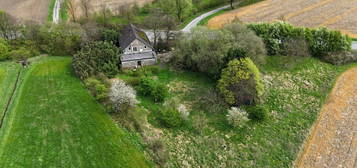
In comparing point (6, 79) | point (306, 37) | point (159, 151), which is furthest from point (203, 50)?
point (6, 79)

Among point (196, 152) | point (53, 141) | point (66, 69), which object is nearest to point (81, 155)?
point (53, 141)

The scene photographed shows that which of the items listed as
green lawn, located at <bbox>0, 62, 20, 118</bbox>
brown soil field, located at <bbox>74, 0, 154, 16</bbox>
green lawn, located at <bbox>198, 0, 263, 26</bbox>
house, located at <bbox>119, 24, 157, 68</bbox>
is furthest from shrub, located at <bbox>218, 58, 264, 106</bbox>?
brown soil field, located at <bbox>74, 0, 154, 16</bbox>

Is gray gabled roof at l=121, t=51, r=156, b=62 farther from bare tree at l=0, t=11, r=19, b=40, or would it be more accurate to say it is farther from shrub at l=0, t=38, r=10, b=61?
bare tree at l=0, t=11, r=19, b=40

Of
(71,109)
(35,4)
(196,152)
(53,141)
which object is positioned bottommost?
(196,152)

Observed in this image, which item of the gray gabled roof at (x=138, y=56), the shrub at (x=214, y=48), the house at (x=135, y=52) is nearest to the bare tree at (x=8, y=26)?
the house at (x=135, y=52)

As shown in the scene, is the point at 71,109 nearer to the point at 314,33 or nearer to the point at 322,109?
the point at 322,109

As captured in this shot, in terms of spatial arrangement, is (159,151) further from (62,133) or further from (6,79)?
(6,79)

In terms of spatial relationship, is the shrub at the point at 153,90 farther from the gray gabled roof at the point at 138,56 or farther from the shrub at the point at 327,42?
the shrub at the point at 327,42
